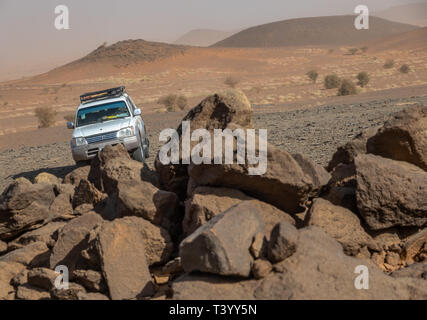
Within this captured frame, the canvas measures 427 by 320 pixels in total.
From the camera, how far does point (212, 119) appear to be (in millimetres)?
7172

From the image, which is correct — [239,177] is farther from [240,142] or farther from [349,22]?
[349,22]

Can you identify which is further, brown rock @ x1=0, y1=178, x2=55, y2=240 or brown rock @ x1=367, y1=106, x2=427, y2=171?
brown rock @ x1=0, y1=178, x2=55, y2=240

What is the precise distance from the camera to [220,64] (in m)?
65.2

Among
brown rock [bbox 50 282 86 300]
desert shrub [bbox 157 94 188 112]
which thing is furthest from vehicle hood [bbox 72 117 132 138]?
desert shrub [bbox 157 94 188 112]

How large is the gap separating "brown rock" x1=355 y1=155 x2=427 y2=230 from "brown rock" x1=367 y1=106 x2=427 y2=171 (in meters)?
0.62

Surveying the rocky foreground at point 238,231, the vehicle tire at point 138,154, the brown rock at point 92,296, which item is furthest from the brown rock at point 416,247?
the vehicle tire at point 138,154

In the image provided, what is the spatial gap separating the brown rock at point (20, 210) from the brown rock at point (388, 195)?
4603mm

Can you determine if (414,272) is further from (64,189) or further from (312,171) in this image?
(64,189)

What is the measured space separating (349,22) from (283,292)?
461 ft

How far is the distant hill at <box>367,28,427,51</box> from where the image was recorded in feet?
225

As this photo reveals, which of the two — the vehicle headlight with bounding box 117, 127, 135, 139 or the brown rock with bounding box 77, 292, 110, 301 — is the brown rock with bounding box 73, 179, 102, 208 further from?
the vehicle headlight with bounding box 117, 127, 135, 139

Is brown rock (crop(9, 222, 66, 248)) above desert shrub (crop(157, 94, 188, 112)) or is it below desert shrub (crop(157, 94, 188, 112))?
below

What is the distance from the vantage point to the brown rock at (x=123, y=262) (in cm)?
511

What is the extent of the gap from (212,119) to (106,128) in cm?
577
